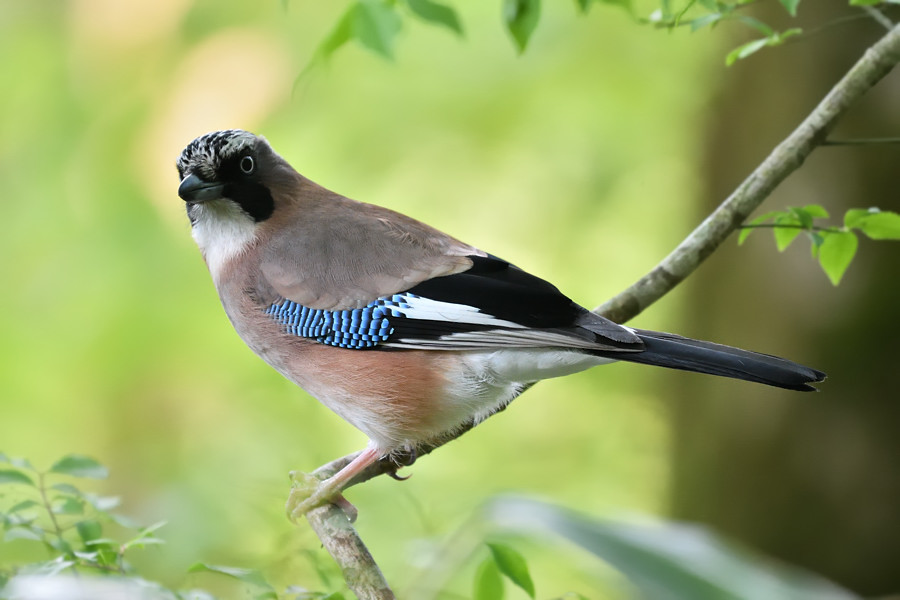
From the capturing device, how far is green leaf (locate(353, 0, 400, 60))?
2.76m

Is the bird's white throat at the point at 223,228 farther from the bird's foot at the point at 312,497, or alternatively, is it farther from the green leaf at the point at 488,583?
the green leaf at the point at 488,583

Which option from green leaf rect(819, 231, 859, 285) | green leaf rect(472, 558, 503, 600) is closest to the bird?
Result: green leaf rect(819, 231, 859, 285)

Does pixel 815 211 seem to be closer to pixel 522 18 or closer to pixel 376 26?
pixel 522 18

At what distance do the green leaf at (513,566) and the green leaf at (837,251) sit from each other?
1399 mm

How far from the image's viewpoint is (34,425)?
278 inches

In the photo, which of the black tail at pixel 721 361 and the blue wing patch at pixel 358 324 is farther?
the blue wing patch at pixel 358 324

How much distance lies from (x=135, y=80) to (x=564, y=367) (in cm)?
445

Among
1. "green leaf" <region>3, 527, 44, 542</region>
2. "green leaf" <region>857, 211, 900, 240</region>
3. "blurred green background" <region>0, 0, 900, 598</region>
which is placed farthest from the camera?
"blurred green background" <region>0, 0, 900, 598</region>

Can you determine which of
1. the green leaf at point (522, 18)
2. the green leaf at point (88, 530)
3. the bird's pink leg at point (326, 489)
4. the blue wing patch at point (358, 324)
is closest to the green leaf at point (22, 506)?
the green leaf at point (88, 530)

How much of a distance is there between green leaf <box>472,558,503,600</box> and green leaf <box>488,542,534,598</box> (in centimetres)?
14

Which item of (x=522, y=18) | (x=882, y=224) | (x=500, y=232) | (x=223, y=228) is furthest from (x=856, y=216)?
(x=500, y=232)

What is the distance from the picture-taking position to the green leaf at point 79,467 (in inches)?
79.7

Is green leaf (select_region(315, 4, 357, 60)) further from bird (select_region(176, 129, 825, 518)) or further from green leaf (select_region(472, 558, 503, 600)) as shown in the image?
green leaf (select_region(472, 558, 503, 600))

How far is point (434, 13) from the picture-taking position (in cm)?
277
